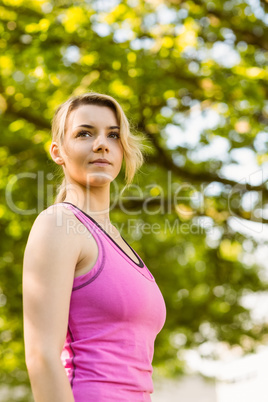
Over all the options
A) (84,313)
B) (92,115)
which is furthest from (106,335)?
(92,115)

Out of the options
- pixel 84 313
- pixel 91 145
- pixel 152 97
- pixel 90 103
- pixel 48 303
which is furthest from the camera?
pixel 152 97

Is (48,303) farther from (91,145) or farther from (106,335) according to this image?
(91,145)

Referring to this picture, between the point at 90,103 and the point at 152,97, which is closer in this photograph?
the point at 90,103

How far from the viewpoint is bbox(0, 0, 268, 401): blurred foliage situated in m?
7.03

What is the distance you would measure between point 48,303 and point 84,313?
149mm

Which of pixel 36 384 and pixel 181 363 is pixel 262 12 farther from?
pixel 181 363

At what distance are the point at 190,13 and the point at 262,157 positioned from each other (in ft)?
8.19

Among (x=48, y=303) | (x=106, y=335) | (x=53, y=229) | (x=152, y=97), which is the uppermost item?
(x=152, y=97)

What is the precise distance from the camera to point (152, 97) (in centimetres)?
754

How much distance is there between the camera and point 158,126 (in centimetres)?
813

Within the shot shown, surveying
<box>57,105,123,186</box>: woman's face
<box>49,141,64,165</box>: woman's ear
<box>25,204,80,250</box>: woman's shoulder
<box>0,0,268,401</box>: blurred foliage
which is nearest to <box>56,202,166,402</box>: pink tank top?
<box>25,204,80,250</box>: woman's shoulder

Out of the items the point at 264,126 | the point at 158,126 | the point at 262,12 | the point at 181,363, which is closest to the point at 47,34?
the point at 158,126

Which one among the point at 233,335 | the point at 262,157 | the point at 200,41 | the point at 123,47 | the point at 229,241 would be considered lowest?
the point at 233,335

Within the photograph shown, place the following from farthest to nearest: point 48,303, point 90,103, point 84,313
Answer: point 90,103
point 84,313
point 48,303
